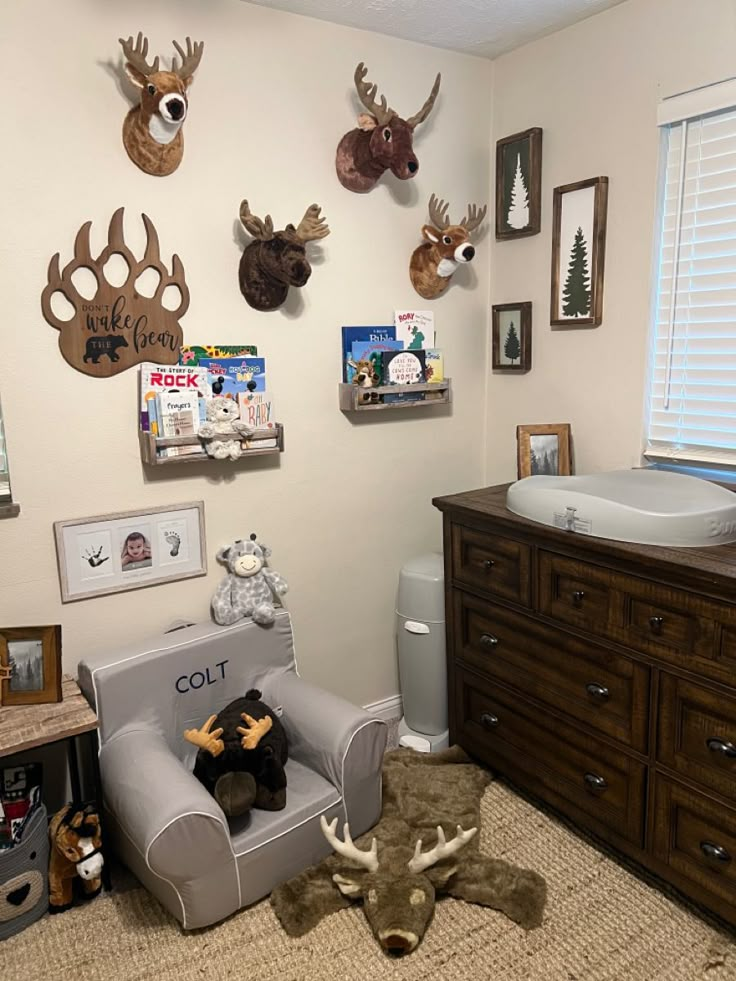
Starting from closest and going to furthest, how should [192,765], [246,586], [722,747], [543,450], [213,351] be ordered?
[722,747] → [192,765] → [213,351] → [246,586] → [543,450]

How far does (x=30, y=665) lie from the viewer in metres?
1.96

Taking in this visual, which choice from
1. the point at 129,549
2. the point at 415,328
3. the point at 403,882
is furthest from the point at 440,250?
the point at 403,882

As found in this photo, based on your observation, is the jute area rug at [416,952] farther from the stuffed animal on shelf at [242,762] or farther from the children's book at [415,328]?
the children's book at [415,328]

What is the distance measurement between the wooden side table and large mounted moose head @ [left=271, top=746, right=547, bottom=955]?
556mm

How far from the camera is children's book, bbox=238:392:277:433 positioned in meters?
2.30

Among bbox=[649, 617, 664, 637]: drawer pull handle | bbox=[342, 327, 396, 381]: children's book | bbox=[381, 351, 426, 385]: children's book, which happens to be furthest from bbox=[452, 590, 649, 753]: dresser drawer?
bbox=[342, 327, 396, 381]: children's book

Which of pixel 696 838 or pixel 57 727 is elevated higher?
pixel 57 727

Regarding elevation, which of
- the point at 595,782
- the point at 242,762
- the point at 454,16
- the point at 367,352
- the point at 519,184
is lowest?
the point at 595,782

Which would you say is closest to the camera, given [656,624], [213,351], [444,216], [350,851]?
[656,624]

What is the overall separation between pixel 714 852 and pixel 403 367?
5.51 ft

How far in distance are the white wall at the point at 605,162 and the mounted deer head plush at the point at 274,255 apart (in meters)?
0.85

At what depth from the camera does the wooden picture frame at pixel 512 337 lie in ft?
8.84

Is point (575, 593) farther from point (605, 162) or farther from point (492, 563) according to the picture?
point (605, 162)

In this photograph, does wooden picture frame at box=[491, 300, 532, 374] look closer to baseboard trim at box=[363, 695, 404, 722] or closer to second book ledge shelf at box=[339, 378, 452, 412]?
second book ledge shelf at box=[339, 378, 452, 412]
